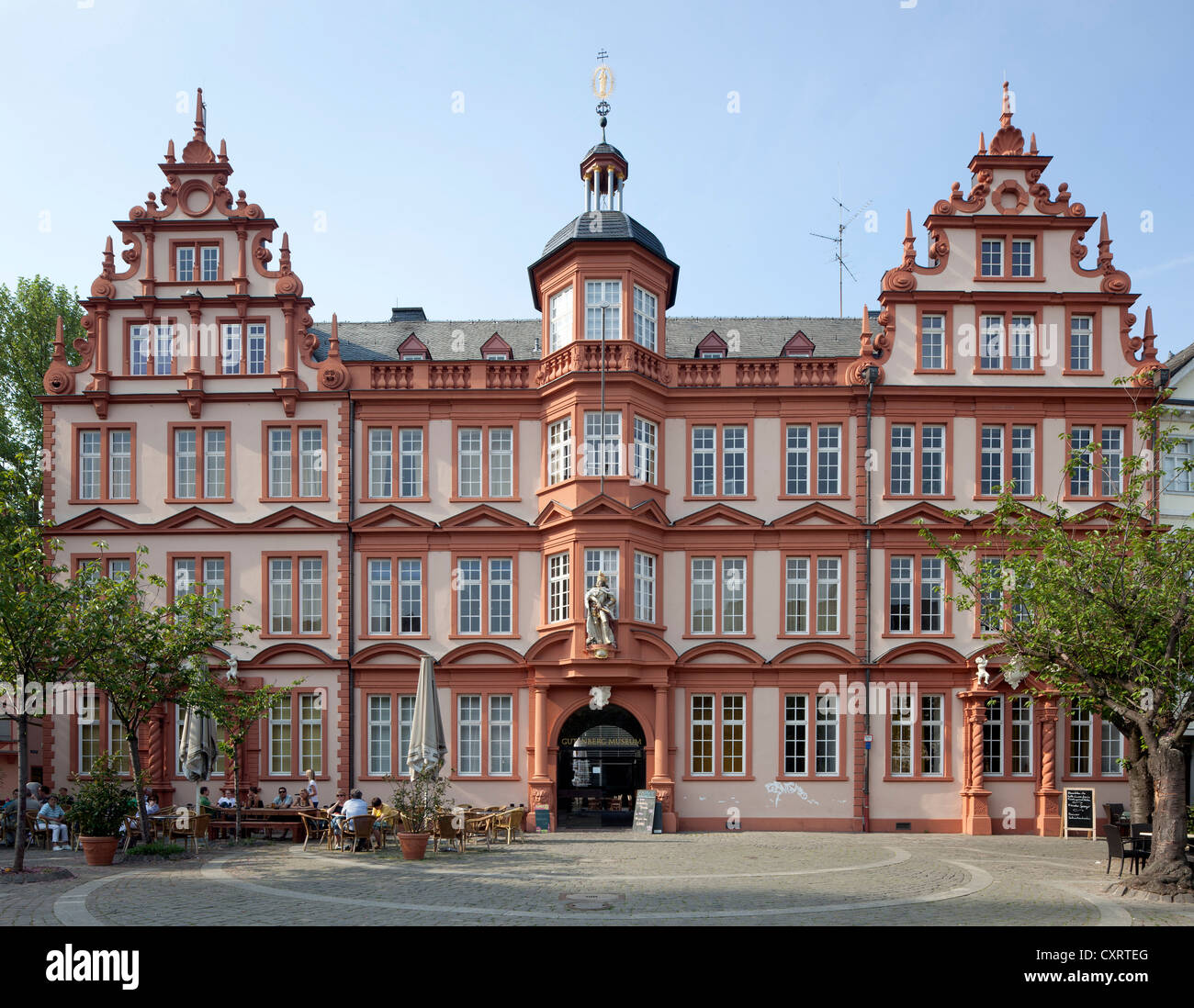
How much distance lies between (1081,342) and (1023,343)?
1.70 m

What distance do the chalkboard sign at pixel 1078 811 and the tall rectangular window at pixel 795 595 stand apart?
8230 millimetres

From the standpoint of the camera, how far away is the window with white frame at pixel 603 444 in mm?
32438

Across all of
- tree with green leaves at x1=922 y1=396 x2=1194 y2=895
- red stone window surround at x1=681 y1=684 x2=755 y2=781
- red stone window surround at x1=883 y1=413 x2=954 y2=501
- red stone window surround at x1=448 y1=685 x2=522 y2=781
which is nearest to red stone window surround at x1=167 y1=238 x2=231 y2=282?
red stone window surround at x1=448 y1=685 x2=522 y2=781

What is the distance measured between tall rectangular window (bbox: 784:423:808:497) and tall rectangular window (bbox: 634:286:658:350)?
16.0 feet

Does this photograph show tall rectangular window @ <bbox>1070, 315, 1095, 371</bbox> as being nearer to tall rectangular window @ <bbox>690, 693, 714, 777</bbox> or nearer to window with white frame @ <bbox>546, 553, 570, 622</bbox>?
tall rectangular window @ <bbox>690, 693, 714, 777</bbox>

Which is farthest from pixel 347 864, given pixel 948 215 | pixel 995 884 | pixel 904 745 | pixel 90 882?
pixel 948 215

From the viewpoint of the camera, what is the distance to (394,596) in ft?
111

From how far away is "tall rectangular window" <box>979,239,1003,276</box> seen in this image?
3419 cm

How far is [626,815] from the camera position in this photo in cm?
3362

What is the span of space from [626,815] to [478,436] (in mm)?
11895

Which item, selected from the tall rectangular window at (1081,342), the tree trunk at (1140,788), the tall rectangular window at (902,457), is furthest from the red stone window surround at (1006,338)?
the tree trunk at (1140,788)

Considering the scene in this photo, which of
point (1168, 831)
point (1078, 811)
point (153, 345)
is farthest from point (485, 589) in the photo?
point (1168, 831)

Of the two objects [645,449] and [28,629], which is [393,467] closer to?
[645,449]

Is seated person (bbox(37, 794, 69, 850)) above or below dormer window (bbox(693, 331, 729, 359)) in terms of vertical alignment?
below
